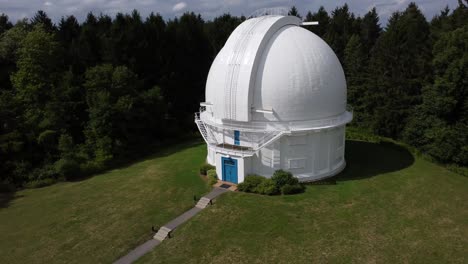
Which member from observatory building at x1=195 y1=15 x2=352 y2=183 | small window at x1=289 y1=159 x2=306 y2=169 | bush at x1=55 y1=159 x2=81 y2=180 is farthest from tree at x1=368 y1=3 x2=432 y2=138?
bush at x1=55 y1=159 x2=81 y2=180

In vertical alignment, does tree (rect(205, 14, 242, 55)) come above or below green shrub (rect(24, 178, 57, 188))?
above

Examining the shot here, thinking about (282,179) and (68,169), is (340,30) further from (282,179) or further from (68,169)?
(68,169)

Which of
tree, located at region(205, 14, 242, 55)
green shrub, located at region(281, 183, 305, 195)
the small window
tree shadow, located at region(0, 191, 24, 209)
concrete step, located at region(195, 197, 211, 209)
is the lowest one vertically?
tree shadow, located at region(0, 191, 24, 209)

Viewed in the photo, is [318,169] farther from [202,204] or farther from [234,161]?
[202,204]

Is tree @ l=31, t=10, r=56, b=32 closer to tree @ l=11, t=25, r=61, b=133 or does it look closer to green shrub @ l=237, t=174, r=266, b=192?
tree @ l=11, t=25, r=61, b=133

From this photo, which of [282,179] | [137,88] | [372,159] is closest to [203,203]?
[282,179]

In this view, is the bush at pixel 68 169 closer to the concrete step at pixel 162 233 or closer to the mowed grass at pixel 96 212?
the mowed grass at pixel 96 212

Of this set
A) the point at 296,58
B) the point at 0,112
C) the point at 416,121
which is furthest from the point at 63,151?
the point at 416,121
